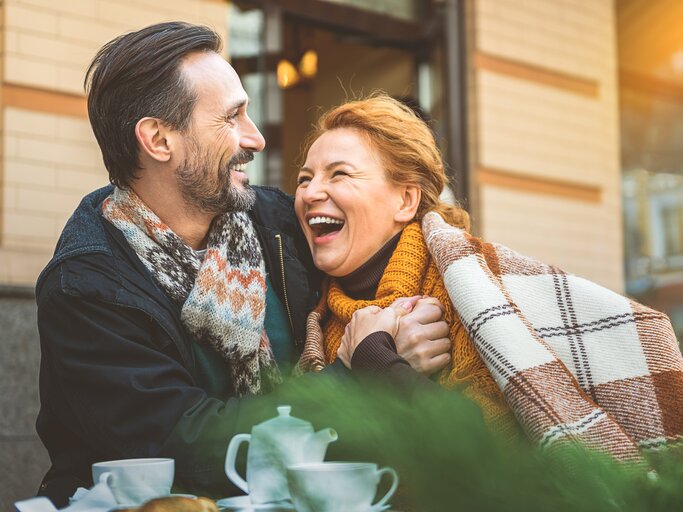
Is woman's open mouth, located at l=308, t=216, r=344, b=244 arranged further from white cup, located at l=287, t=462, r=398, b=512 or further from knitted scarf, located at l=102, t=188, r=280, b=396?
white cup, located at l=287, t=462, r=398, b=512

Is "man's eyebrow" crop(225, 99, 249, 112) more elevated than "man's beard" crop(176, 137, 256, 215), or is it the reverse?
"man's eyebrow" crop(225, 99, 249, 112)

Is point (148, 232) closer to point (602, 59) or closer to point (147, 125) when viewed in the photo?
point (147, 125)

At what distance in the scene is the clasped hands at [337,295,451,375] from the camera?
230 centimetres

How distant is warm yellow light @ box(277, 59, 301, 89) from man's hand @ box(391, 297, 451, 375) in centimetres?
377

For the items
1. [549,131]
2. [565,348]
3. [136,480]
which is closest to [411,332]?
[565,348]

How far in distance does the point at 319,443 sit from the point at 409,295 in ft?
4.53

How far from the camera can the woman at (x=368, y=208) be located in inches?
101

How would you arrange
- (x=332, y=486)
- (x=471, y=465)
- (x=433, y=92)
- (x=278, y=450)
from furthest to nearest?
1. (x=433, y=92)
2. (x=278, y=450)
3. (x=332, y=486)
4. (x=471, y=465)

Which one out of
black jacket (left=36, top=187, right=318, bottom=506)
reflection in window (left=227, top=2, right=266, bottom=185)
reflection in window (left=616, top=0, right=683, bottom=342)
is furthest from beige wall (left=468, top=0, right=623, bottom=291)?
black jacket (left=36, top=187, right=318, bottom=506)

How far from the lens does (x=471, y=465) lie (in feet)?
2.77

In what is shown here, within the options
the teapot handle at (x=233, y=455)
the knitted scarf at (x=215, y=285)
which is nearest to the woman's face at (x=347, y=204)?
the knitted scarf at (x=215, y=285)

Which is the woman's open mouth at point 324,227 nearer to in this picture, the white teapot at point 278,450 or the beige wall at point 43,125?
the white teapot at point 278,450

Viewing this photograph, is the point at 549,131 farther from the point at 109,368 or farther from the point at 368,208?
the point at 109,368

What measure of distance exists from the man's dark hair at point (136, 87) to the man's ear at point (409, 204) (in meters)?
0.66
